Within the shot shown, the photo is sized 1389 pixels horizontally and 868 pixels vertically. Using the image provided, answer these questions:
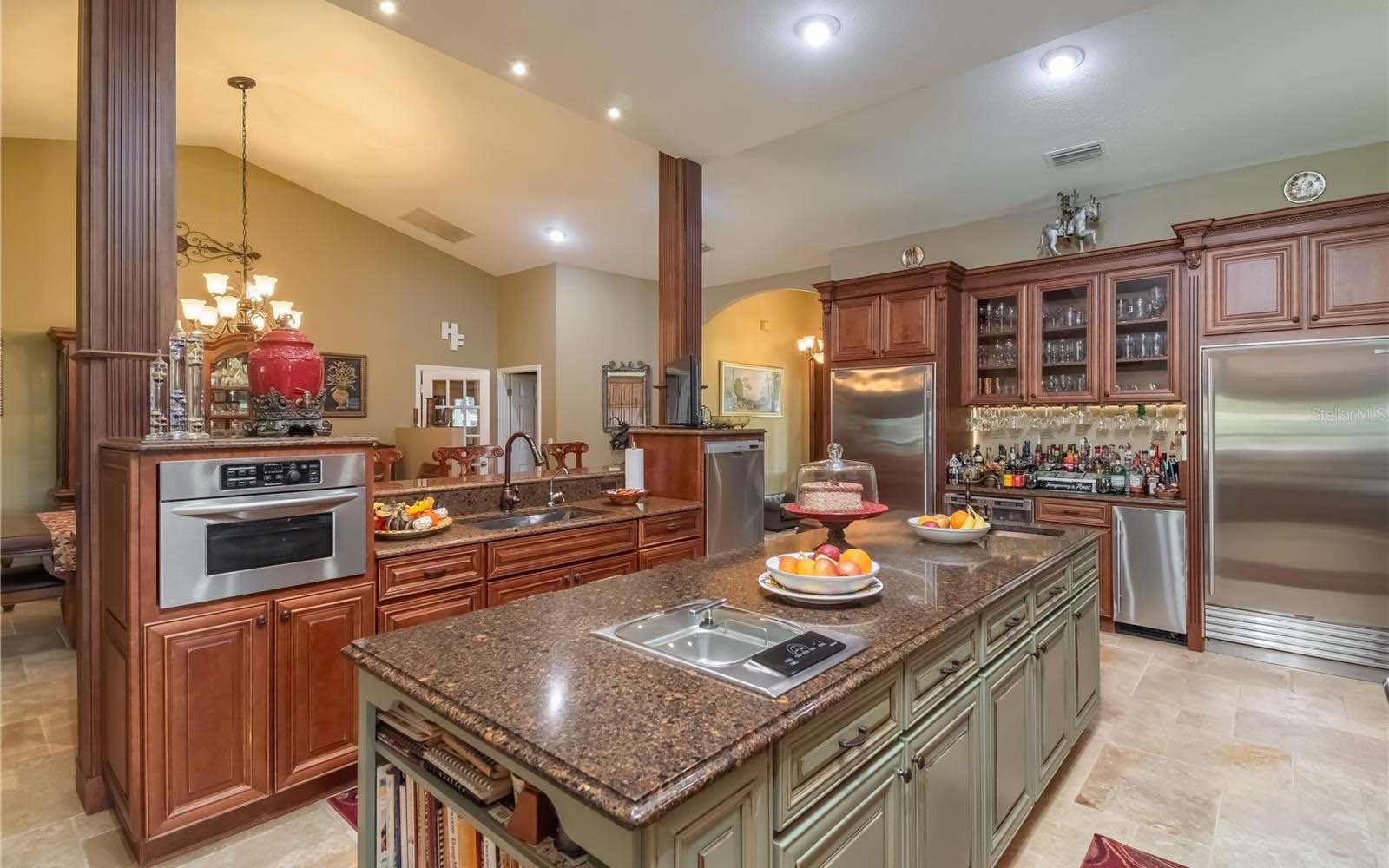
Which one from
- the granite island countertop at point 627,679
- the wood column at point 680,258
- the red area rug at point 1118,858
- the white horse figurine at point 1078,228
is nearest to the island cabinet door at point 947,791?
the granite island countertop at point 627,679

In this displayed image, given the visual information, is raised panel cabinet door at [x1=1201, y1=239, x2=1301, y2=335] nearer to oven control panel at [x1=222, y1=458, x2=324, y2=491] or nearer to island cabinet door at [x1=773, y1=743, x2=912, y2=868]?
island cabinet door at [x1=773, y1=743, x2=912, y2=868]

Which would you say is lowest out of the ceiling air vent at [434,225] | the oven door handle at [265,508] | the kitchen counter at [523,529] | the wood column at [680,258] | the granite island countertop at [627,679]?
the granite island countertop at [627,679]

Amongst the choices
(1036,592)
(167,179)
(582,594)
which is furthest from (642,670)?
(167,179)

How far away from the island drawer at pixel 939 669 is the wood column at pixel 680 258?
9.63ft

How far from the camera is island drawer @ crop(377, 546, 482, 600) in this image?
2.46 meters

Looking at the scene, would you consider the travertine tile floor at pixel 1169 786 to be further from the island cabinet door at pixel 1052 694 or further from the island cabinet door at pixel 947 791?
the island cabinet door at pixel 947 791

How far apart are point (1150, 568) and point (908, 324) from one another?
2311 millimetres

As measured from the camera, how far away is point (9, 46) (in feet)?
13.2

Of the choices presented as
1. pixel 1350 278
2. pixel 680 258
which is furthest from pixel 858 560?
pixel 1350 278

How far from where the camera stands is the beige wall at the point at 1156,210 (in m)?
3.69

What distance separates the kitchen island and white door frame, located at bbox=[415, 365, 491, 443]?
6307 mm

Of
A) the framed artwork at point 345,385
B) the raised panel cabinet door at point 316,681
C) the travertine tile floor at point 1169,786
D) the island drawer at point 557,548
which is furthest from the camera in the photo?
the framed artwork at point 345,385

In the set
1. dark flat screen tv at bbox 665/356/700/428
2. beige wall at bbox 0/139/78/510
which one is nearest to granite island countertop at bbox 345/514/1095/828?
dark flat screen tv at bbox 665/356/700/428

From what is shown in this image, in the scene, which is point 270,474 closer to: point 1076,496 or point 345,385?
point 1076,496
